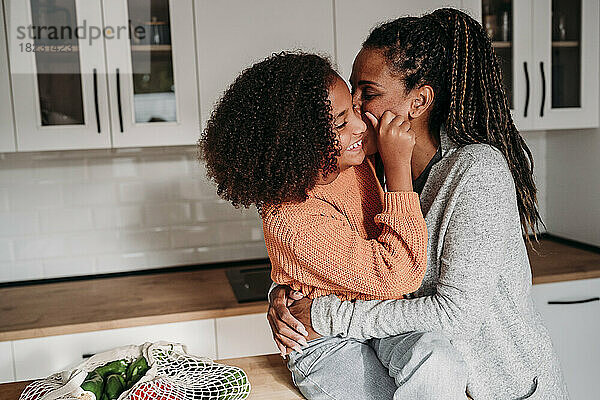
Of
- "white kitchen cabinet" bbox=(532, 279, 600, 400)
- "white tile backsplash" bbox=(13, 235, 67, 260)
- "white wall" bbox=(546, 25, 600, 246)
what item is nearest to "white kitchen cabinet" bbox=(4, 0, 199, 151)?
"white tile backsplash" bbox=(13, 235, 67, 260)

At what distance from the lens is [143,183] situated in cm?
265

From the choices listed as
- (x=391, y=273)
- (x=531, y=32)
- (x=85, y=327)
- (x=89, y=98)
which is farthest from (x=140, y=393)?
(x=531, y=32)

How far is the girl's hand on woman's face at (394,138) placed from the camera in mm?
1216

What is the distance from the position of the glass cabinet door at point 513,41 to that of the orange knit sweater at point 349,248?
151 centimetres

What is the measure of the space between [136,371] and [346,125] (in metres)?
0.60

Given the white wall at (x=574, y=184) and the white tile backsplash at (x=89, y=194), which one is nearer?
the white tile backsplash at (x=89, y=194)

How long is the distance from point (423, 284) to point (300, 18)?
136 centimetres

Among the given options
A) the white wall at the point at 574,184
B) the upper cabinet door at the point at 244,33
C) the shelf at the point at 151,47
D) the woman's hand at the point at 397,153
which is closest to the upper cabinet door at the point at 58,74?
the shelf at the point at 151,47

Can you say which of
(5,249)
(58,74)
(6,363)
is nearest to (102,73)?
(58,74)

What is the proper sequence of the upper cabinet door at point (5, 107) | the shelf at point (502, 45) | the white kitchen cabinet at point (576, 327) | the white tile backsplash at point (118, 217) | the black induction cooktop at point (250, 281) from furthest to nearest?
1. the white tile backsplash at point (118, 217)
2. the shelf at point (502, 45)
3. the white kitchen cabinet at point (576, 327)
4. the black induction cooktop at point (250, 281)
5. the upper cabinet door at point (5, 107)

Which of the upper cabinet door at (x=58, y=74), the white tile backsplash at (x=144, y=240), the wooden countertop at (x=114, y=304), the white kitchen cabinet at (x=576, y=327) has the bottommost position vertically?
the white kitchen cabinet at (x=576, y=327)

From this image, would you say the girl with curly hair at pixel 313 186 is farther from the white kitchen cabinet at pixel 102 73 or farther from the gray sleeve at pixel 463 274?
the white kitchen cabinet at pixel 102 73

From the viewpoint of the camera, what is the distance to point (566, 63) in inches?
101

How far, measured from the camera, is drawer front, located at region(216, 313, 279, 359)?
2180 mm
